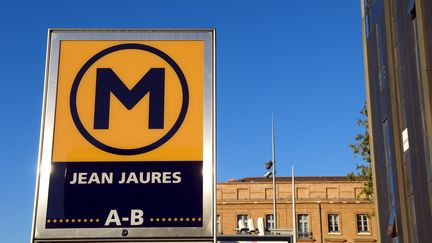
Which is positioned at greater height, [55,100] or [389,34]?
[389,34]

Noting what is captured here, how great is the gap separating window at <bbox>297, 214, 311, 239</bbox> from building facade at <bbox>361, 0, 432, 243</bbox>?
34464mm

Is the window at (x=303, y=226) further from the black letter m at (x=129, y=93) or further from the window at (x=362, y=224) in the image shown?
the black letter m at (x=129, y=93)

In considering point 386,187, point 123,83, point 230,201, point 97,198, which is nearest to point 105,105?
point 123,83

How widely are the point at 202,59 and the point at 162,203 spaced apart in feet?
3.05

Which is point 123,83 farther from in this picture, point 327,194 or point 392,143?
point 327,194

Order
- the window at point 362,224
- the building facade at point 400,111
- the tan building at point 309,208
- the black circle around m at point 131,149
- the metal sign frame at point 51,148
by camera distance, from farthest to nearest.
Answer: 1. the window at point 362,224
2. the tan building at point 309,208
3. the building facade at point 400,111
4. the black circle around m at point 131,149
5. the metal sign frame at point 51,148

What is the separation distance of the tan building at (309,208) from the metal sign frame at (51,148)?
56441 mm

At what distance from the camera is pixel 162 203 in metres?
3.77

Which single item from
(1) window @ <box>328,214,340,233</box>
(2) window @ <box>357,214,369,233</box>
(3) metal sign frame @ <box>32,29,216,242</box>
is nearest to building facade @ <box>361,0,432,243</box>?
(3) metal sign frame @ <box>32,29,216,242</box>

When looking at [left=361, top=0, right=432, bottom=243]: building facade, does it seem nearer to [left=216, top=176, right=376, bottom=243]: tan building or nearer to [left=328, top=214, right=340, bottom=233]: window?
[left=216, top=176, right=376, bottom=243]: tan building

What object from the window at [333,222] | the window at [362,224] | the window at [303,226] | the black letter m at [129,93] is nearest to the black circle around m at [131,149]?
the black letter m at [129,93]

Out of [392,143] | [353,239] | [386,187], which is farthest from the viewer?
[353,239]

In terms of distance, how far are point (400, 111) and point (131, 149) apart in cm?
1777

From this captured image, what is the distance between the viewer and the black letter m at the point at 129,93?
3865 millimetres
